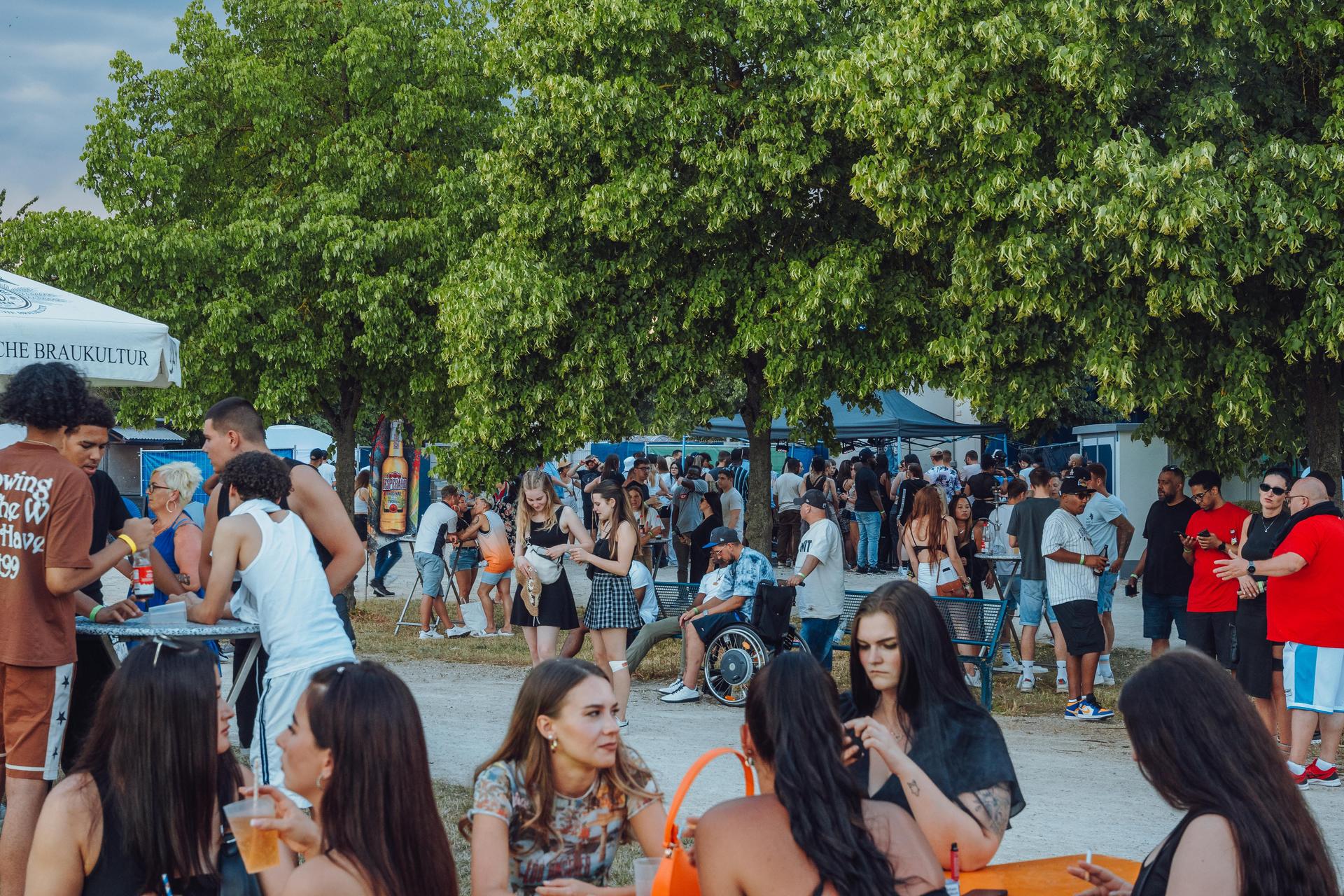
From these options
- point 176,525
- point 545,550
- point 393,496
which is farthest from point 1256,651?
point 393,496

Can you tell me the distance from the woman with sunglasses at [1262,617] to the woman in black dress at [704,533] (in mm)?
8860

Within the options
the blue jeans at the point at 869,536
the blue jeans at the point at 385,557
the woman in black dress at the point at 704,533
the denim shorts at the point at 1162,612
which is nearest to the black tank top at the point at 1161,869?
the denim shorts at the point at 1162,612

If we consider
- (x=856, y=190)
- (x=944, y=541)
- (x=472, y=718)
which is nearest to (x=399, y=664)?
(x=472, y=718)

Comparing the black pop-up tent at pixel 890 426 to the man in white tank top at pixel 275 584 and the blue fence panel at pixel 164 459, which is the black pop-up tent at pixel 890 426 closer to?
the blue fence panel at pixel 164 459

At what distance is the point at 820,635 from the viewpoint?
1005 cm

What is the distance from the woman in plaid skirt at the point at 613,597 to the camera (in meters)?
8.98

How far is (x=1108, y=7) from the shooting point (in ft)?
36.1

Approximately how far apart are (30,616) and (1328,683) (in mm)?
6908

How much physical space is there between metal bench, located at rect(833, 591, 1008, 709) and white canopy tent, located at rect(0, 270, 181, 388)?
5.55 meters

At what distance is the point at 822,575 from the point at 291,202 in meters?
11.9

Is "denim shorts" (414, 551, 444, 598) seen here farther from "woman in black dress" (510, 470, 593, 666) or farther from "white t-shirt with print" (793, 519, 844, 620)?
"white t-shirt with print" (793, 519, 844, 620)

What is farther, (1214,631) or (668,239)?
(668,239)

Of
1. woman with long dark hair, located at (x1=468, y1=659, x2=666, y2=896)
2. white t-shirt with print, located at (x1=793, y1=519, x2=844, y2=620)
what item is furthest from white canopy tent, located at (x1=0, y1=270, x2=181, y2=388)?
white t-shirt with print, located at (x1=793, y1=519, x2=844, y2=620)

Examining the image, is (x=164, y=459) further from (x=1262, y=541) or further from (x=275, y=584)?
(x=275, y=584)
